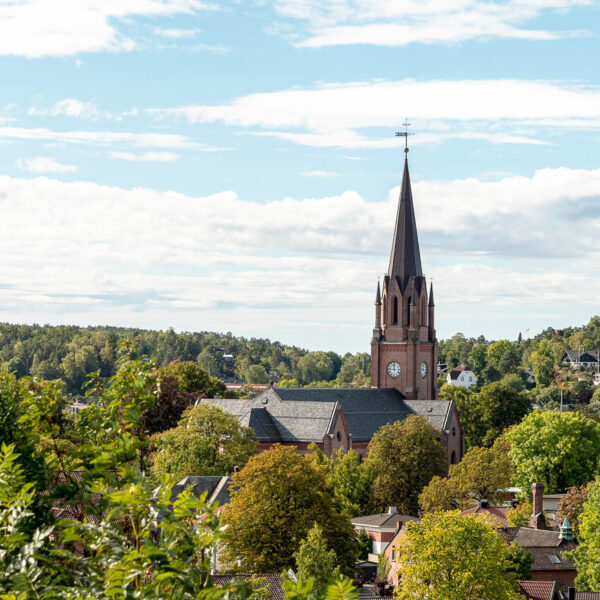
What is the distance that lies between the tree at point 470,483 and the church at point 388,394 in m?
17.1

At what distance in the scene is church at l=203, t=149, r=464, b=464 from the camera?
91125 millimetres

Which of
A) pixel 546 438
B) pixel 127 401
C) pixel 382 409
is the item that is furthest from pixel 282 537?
pixel 382 409

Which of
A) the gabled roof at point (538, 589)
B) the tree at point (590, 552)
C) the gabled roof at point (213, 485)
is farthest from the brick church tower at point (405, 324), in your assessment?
the gabled roof at point (538, 589)

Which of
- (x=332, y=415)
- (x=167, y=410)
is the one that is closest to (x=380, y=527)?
(x=332, y=415)

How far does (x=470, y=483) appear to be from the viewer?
72.2 metres

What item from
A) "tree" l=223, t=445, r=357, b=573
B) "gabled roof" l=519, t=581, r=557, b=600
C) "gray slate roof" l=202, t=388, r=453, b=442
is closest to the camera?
Result: "gabled roof" l=519, t=581, r=557, b=600

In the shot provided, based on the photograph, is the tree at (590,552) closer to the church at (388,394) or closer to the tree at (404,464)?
the tree at (404,464)

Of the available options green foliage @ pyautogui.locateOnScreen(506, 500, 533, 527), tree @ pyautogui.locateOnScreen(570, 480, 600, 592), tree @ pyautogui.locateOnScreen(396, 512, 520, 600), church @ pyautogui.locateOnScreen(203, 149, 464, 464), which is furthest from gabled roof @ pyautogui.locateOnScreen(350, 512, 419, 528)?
tree @ pyautogui.locateOnScreen(396, 512, 520, 600)

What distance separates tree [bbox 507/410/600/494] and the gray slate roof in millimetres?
16386

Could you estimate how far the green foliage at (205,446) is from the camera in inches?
2869

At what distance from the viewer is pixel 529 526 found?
68.4 metres

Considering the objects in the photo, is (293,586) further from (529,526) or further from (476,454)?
(476,454)

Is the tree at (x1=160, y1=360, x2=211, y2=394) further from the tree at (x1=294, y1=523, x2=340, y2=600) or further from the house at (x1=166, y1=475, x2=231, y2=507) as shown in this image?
the tree at (x1=294, y1=523, x2=340, y2=600)

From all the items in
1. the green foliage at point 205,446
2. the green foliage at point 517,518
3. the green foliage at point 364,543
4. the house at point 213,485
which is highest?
the green foliage at point 205,446
